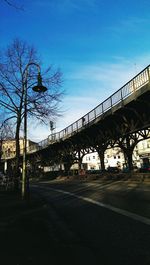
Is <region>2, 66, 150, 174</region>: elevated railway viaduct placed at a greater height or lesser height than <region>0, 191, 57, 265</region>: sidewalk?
greater

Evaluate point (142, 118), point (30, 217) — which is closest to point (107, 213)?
point (30, 217)

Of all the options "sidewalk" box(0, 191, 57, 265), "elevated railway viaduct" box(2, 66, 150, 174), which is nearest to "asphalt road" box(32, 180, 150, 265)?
"sidewalk" box(0, 191, 57, 265)

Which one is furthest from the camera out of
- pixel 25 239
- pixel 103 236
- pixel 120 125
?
pixel 120 125

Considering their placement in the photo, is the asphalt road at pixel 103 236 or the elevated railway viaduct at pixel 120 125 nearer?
the asphalt road at pixel 103 236

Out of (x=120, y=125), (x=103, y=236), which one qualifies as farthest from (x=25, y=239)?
(x=120, y=125)

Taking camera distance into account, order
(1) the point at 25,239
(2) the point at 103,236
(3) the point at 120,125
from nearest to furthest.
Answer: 1. (2) the point at 103,236
2. (1) the point at 25,239
3. (3) the point at 120,125

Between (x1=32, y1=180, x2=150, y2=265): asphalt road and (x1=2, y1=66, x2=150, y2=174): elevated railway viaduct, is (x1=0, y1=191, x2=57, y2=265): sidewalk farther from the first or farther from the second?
(x1=2, y1=66, x2=150, y2=174): elevated railway viaduct

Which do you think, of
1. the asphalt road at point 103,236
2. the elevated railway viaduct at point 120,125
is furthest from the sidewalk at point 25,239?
the elevated railway viaduct at point 120,125

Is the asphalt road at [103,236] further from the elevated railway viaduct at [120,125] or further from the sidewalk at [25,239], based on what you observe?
the elevated railway viaduct at [120,125]

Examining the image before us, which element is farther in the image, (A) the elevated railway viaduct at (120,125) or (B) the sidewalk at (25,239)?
(A) the elevated railway viaduct at (120,125)

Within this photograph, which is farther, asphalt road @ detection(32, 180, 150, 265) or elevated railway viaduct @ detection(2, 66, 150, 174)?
elevated railway viaduct @ detection(2, 66, 150, 174)

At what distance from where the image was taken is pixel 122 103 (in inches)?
808

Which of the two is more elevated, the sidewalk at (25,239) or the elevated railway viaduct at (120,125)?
the elevated railway viaduct at (120,125)

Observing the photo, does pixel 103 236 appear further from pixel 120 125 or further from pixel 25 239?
pixel 120 125
